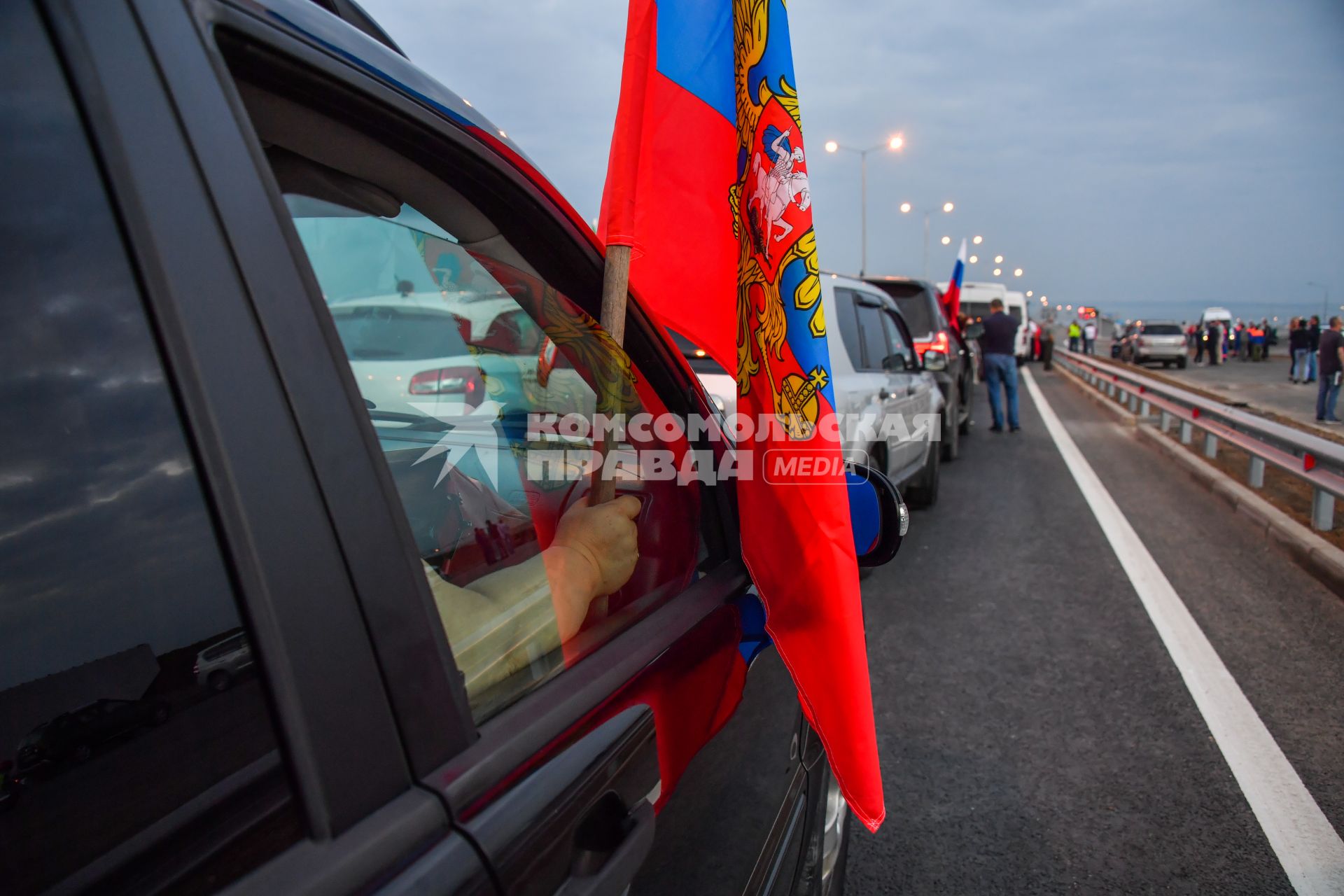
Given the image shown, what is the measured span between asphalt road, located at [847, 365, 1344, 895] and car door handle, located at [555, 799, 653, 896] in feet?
5.59

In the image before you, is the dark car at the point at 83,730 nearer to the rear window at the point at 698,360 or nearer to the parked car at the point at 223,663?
the parked car at the point at 223,663

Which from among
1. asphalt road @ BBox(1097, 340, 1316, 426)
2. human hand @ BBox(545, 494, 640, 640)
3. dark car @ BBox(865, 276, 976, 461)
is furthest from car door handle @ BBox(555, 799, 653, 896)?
asphalt road @ BBox(1097, 340, 1316, 426)

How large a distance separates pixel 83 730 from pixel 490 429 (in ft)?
2.82

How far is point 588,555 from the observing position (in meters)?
1.38

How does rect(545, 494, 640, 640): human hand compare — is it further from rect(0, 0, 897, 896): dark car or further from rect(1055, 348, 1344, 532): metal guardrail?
rect(1055, 348, 1344, 532): metal guardrail

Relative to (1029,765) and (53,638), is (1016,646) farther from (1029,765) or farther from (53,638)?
(53,638)

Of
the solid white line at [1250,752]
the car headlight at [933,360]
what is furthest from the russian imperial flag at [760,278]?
the car headlight at [933,360]

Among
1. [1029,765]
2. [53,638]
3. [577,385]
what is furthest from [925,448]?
[53,638]

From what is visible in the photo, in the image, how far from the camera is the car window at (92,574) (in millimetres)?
639

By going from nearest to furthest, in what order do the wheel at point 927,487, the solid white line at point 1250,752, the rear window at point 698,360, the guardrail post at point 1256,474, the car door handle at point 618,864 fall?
the car door handle at point 618,864 → the solid white line at point 1250,752 → the rear window at point 698,360 → the wheel at point 927,487 → the guardrail post at point 1256,474

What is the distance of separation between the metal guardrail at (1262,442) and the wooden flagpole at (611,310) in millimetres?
5841

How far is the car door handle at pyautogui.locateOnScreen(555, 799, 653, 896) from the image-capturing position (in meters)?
0.93

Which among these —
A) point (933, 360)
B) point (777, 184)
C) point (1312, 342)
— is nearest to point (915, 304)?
point (933, 360)

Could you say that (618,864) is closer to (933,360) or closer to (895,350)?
(895,350)
